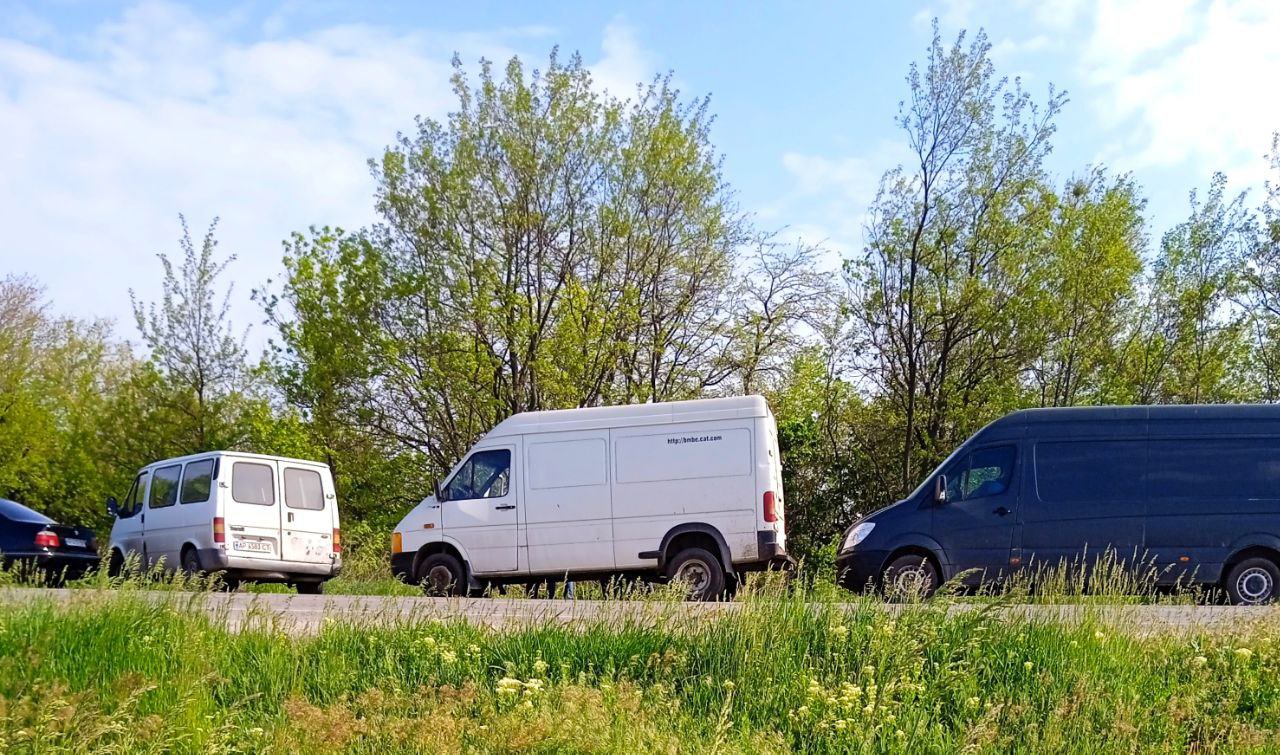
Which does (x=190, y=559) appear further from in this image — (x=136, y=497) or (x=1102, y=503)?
(x=1102, y=503)

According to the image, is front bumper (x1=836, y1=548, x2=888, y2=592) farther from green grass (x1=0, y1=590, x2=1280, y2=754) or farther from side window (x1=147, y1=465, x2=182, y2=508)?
side window (x1=147, y1=465, x2=182, y2=508)

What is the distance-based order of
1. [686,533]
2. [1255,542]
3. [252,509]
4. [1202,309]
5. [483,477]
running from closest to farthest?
[1255,542], [686,533], [483,477], [252,509], [1202,309]

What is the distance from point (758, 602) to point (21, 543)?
12.7m

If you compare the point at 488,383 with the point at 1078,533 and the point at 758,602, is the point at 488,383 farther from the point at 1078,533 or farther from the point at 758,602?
the point at 758,602

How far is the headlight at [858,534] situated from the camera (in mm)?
14094

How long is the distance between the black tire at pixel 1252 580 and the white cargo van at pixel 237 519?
12.3 meters

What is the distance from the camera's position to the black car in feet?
54.3

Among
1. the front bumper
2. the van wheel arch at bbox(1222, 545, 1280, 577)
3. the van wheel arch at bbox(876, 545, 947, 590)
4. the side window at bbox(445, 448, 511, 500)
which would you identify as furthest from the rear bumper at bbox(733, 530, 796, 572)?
the van wheel arch at bbox(1222, 545, 1280, 577)

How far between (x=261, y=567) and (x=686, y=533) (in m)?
6.39

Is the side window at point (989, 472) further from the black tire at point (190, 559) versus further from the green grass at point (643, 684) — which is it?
the black tire at point (190, 559)

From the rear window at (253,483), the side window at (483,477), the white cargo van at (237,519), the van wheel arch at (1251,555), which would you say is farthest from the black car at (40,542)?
the van wheel arch at (1251,555)

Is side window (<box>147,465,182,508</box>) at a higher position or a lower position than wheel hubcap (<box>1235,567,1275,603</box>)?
higher

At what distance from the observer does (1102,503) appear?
13.7 m

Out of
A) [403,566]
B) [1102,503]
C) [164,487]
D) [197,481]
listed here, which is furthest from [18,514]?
[1102,503]
